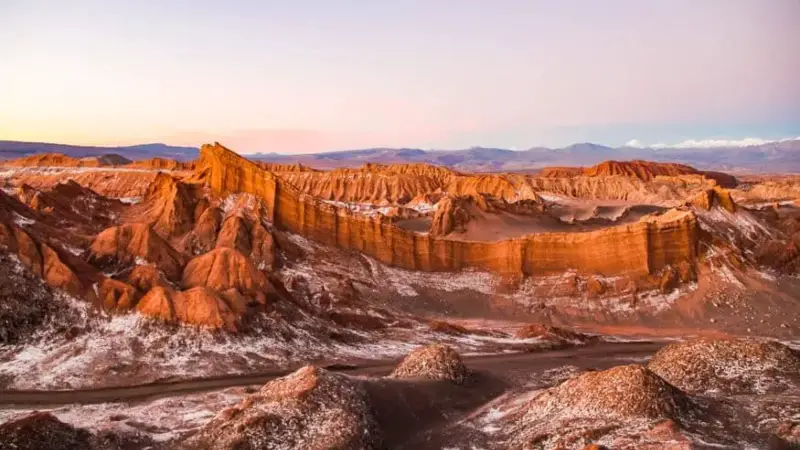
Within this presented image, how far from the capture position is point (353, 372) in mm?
31578

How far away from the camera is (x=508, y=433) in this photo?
2264 cm

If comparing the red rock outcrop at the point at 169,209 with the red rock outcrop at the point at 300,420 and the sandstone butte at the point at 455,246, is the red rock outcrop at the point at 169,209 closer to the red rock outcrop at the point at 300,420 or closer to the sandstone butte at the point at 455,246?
the sandstone butte at the point at 455,246

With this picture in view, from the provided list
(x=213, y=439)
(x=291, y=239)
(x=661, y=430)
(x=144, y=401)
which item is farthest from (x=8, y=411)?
(x=291, y=239)

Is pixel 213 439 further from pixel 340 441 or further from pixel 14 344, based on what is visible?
pixel 14 344

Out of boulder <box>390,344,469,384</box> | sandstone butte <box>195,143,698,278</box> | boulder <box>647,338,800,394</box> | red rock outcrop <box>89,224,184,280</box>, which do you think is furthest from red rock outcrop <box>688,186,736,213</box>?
red rock outcrop <box>89,224,184,280</box>

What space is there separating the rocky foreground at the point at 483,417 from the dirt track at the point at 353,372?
4802 mm

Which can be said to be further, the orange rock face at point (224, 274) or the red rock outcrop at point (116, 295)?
the orange rock face at point (224, 274)

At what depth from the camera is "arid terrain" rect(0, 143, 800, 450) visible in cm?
2175

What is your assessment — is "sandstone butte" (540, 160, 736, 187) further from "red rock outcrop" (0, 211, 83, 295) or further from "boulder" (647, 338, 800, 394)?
"red rock outcrop" (0, 211, 83, 295)

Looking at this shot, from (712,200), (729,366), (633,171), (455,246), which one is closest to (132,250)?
(455,246)

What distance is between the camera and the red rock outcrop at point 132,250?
36.6 meters

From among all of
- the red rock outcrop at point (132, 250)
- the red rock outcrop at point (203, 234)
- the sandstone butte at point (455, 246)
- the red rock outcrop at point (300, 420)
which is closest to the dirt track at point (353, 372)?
the red rock outcrop at point (300, 420)

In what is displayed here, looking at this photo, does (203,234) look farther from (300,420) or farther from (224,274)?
(300,420)

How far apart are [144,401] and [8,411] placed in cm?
421
